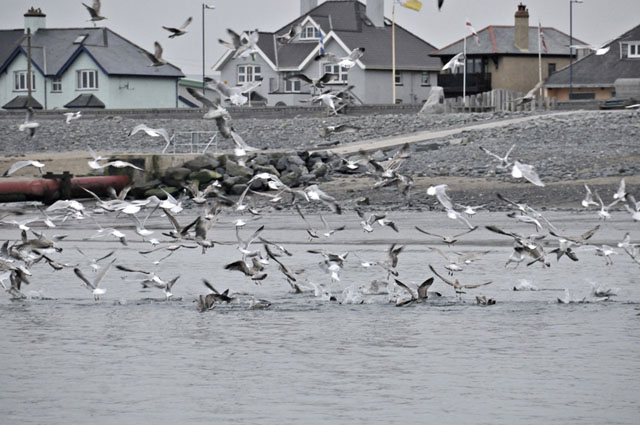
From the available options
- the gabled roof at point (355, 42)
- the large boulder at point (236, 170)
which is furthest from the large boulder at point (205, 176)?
the gabled roof at point (355, 42)

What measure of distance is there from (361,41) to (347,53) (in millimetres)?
1133

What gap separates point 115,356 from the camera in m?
14.1

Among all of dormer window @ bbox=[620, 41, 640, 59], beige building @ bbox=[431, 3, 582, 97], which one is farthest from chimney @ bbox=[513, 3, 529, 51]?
dormer window @ bbox=[620, 41, 640, 59]

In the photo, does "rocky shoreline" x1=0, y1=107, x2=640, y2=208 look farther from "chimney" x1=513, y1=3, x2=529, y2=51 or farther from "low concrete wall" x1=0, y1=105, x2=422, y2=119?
"chimney" x1=513, y1=3, x2=529, y2=51

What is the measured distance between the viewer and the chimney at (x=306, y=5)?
80.3 m

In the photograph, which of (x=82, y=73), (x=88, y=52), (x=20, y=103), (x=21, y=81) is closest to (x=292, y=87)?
(x=88, y=52)

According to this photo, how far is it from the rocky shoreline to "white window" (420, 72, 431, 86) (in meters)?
30.2

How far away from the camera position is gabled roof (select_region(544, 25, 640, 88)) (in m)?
66.8

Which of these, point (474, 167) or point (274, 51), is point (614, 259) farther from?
point (274, 51)

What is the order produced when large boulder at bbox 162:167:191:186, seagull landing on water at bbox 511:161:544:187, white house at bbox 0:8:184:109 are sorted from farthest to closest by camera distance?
white house at bbox 0:8:184:109
large boulder at bbox 162:167:191:186
seagull landing on water at bbox 511:161:544:187

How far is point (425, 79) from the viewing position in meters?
76.9

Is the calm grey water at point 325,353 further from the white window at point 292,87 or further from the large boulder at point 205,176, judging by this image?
the white window at point 292,87

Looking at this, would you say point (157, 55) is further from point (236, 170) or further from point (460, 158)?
point (460, 158)

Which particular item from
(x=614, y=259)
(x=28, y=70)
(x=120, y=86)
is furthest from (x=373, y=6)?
(x=614, y=259)
